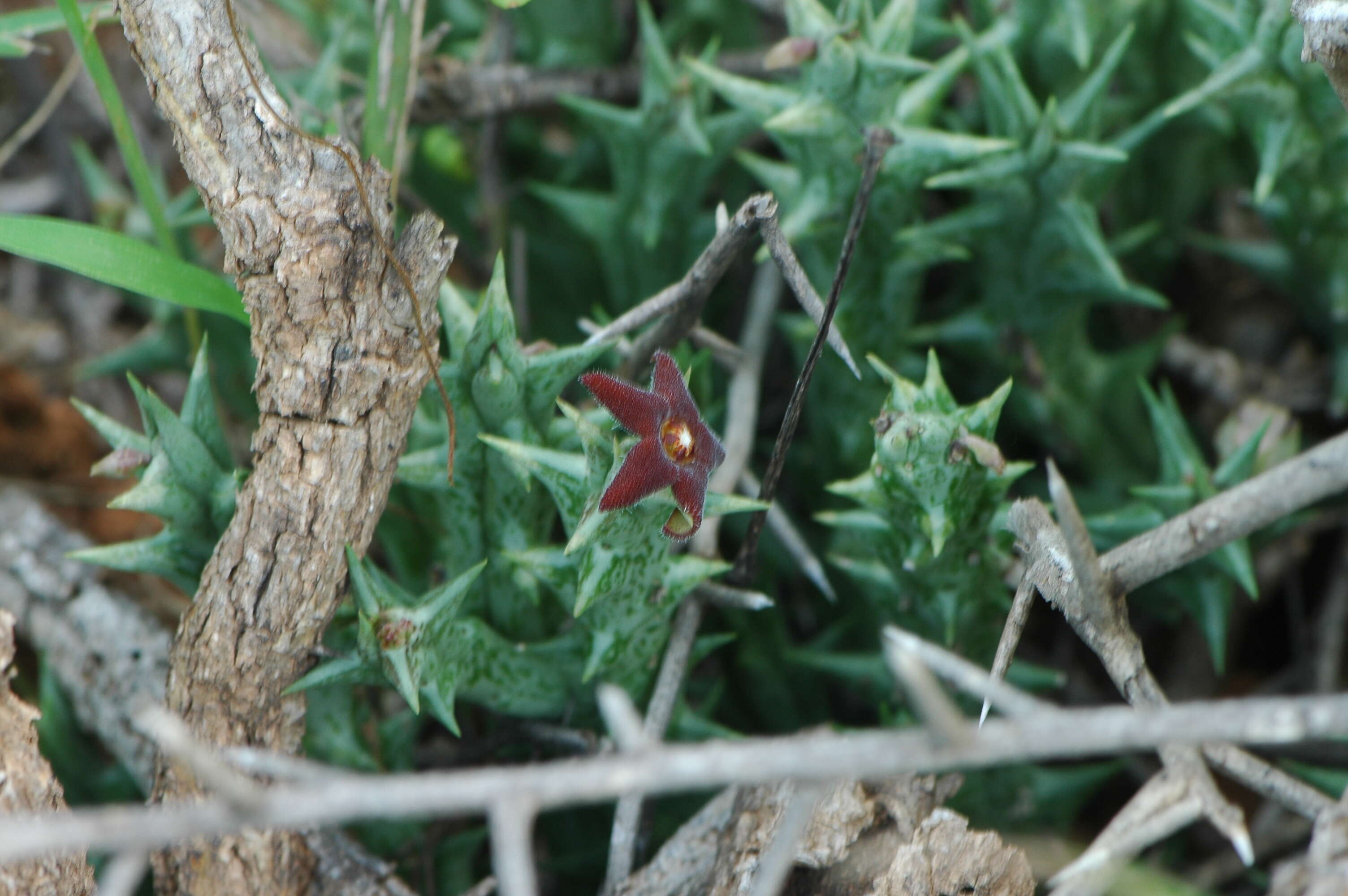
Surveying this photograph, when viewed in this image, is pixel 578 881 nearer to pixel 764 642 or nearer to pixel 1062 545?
pixel 764 642

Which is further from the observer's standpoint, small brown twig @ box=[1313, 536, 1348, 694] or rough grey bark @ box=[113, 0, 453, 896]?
small brown twig @ box=[1313, 536, 1348, 694]

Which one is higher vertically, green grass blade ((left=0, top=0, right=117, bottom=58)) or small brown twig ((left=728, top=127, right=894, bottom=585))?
green grass blade ((left=0, top=0, right=117, bottom=58))

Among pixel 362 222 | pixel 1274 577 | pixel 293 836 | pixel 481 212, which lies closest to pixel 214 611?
pixel 293 836

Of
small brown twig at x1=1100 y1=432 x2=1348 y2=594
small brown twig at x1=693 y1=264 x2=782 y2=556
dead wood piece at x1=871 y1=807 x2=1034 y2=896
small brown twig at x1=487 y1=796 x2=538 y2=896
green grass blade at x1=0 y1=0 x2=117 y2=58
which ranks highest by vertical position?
green grass blade at x1=0 y1=0 x2=117 y2=58

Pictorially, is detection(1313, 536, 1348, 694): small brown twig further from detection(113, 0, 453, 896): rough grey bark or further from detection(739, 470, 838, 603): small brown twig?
detection(113, 0, 453, 896): rough grey bark

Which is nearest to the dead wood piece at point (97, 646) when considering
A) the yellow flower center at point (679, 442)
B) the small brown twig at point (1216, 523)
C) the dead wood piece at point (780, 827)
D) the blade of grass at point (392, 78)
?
the dead wood piece at point (780, 827)

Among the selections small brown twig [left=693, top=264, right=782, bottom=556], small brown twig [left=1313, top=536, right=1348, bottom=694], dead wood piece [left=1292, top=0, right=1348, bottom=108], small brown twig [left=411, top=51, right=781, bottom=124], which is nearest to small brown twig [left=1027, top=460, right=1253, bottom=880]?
small brown twig [left=693, top=264, right=782, bottom=556]

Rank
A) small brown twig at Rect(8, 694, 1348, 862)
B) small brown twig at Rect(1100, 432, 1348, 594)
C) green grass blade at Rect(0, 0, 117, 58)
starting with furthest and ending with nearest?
green grass blade at Rect(0, 0, 117, 58), small brown twig at Rect(1100, 432, 1348, 594), small brown twig at Rect(8, 694, 1348, 862)

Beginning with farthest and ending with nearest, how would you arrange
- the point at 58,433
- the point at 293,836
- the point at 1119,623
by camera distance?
the point at 58,433 < the point at 293,836 < the point at 1119,623
